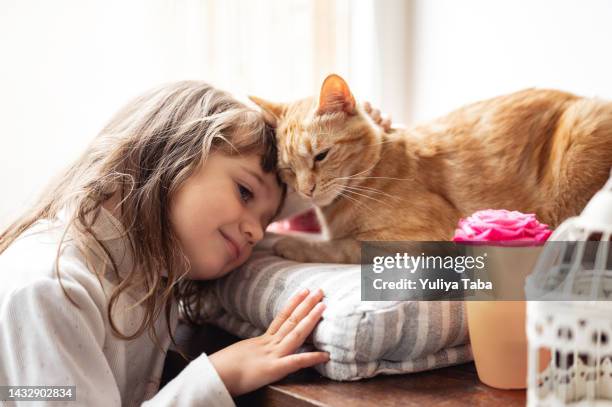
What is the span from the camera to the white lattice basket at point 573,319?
61cm

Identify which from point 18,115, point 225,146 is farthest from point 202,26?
point 225,146

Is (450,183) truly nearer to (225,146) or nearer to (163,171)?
(225,146)

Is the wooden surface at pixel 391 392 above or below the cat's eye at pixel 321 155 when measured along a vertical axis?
below

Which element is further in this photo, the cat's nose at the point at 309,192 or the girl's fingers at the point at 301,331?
the cat's nose at the point at 309,192

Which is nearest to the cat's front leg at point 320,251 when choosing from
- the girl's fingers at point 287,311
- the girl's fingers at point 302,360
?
the girl's fingers at point 287,311

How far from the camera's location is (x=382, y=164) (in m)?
1.37

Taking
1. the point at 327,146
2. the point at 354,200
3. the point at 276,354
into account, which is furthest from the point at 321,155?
the point at 276,354

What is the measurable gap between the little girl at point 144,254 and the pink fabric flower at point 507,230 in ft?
0.98

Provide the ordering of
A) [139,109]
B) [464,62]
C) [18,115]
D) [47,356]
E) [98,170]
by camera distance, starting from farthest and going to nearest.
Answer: [464,62], [18,115], [139,109], [98,170], [47,356]

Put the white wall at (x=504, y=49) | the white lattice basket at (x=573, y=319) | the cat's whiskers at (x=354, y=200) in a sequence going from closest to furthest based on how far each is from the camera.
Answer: the white lattice basket at (x=573, y=319)
the cat's whiskers at (x=354, y=200)
the white wall at (x=504, y=49)

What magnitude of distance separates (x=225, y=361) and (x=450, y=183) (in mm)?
691

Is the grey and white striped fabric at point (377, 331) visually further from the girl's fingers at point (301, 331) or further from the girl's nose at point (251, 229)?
the girl's nose at point (251, 229)

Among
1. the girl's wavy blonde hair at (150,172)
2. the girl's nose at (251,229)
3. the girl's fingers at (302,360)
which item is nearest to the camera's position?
the girl's fingers at (302,360)

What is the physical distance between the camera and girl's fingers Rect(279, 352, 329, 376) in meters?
0.95
